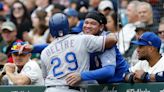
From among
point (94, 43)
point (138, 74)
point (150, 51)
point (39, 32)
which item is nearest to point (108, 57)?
point (94, 43)

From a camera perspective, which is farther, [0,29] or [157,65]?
[0,29]

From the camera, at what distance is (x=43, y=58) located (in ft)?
27.7

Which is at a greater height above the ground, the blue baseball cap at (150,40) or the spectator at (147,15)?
the spectator at (147,15)

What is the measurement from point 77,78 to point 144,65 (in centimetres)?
132

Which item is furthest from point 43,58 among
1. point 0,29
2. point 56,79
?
point 0,29

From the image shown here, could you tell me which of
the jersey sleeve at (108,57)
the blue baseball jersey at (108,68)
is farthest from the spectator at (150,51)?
the jersey sleeve at (108,57)

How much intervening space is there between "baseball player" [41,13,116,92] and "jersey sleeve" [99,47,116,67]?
0.12 meters

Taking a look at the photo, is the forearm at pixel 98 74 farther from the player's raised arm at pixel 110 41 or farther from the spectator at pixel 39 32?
the spectator at pixel 39 32

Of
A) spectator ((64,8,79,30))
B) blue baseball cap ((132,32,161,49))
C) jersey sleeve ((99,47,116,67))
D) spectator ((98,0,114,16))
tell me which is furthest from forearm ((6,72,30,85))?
spectator ((98,0,114,16))

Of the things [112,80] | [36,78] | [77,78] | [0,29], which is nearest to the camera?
[77,78]

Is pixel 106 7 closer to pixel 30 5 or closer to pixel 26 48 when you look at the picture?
pixel 30 5

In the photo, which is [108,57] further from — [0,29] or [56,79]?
[0,29]

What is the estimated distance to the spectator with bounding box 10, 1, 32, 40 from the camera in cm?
1493

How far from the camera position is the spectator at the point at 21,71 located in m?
9.29
